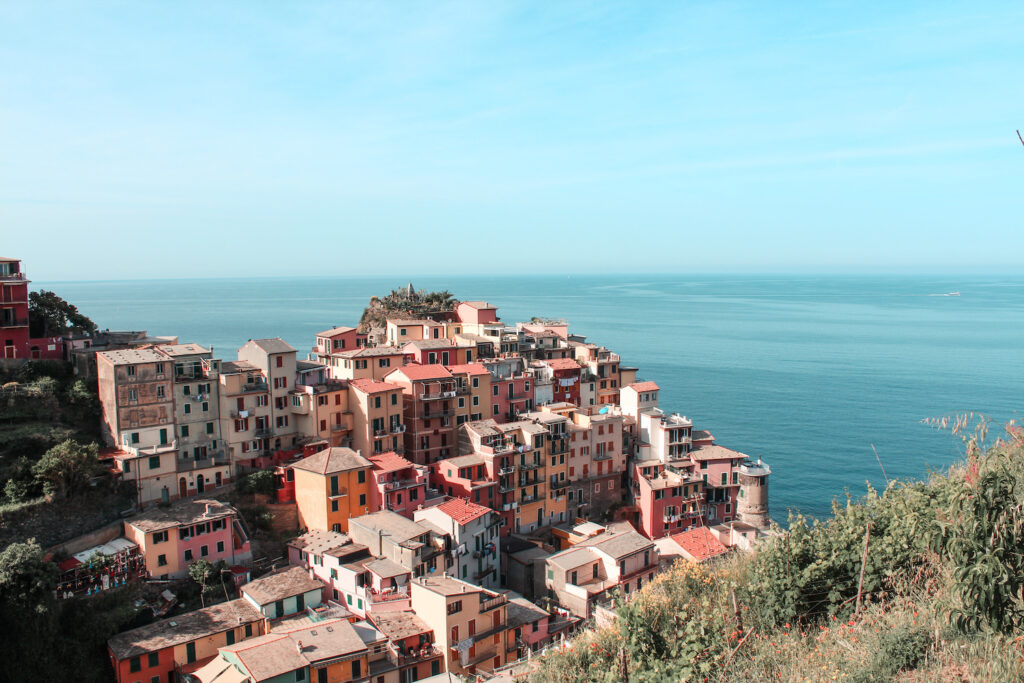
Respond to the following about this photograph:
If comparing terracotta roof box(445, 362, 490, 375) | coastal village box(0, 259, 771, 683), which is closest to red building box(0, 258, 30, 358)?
coastal village box(0, 259, 771, 683)

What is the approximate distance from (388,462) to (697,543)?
15445 mm

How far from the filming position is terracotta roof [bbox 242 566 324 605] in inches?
978

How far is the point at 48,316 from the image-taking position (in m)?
36.3

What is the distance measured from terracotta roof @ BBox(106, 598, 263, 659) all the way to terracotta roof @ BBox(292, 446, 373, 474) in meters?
6.53

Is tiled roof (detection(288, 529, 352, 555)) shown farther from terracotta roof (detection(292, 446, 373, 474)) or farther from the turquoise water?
the turquoise water

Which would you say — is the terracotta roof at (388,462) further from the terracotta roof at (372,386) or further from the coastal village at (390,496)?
the terracotta roof at (372,386)

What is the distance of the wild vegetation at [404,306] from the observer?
52344 millimetres

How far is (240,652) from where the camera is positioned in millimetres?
20750

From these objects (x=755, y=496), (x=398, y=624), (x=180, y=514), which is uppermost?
(x=180, y=514)

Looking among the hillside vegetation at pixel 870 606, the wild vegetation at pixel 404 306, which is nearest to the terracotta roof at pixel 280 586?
the hillside vegetation at pixel 870 606

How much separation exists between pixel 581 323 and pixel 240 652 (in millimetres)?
114006

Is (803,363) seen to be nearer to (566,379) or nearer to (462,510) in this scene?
(566,379)

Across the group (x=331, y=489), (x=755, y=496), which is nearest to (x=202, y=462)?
(x=331, y=489)

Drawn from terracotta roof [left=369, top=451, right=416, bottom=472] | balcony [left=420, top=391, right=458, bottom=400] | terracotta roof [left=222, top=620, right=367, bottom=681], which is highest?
balcony [left=420, top=391, right=458, bottom=400]
